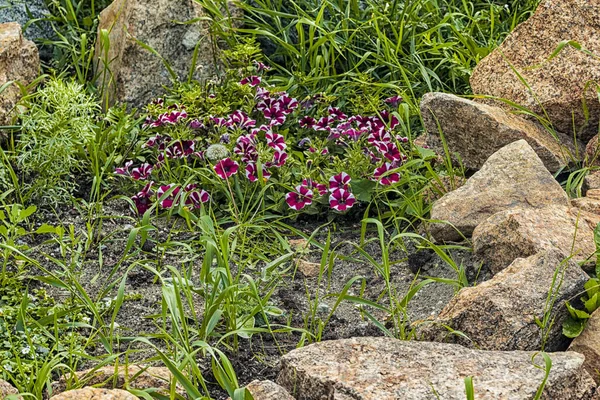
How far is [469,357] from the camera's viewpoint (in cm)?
281

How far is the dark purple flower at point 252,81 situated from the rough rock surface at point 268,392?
96.5 inches

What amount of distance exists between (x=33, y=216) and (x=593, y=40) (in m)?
2.89

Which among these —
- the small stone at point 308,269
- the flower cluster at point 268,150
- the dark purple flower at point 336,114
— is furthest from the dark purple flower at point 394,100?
the small stone at point 308,269

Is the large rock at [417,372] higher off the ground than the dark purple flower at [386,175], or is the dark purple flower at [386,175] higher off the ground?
the large rock at [417,372]

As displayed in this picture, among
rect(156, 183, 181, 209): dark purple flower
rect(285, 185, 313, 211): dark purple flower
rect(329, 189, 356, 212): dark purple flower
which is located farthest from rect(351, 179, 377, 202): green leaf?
rect(156, 183, 181, 209): dark purple flower

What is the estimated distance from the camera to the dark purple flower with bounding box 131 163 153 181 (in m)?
4.47

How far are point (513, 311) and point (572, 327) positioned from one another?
0.21 meters

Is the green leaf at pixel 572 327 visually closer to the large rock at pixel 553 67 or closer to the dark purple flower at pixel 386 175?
the dark purple flower at pixel 386 175

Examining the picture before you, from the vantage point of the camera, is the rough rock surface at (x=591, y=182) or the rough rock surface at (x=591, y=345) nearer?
the rough rock surface at (x=591, y=345)

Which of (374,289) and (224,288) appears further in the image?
(374,289)

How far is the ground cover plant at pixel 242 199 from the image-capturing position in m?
3.31

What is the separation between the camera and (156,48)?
17.4 feet

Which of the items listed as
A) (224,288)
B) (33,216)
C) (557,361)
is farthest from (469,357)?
(33,216)

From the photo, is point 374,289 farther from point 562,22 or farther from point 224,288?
point 562,22
